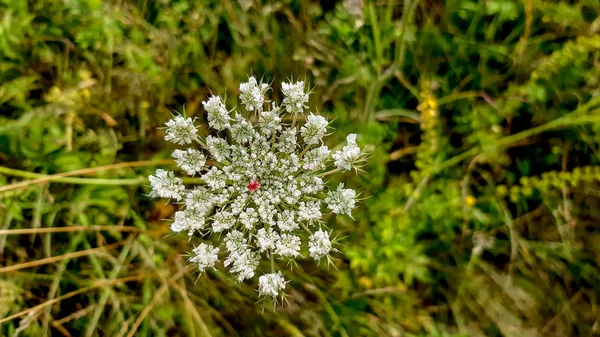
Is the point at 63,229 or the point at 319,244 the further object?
the point at 63,229

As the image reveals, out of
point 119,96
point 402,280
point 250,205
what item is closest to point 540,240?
point 402,280

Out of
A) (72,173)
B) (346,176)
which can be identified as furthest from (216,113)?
(346,176)

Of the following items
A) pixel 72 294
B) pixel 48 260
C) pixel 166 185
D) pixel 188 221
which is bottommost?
pixel 72 294

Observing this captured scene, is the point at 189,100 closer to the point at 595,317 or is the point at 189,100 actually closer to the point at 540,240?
the point at 540,240

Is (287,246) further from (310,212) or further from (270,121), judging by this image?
(270,121)

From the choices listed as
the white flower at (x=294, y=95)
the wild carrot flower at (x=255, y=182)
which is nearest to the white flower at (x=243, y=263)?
the wild carrot flower at (x=255, y=182)
